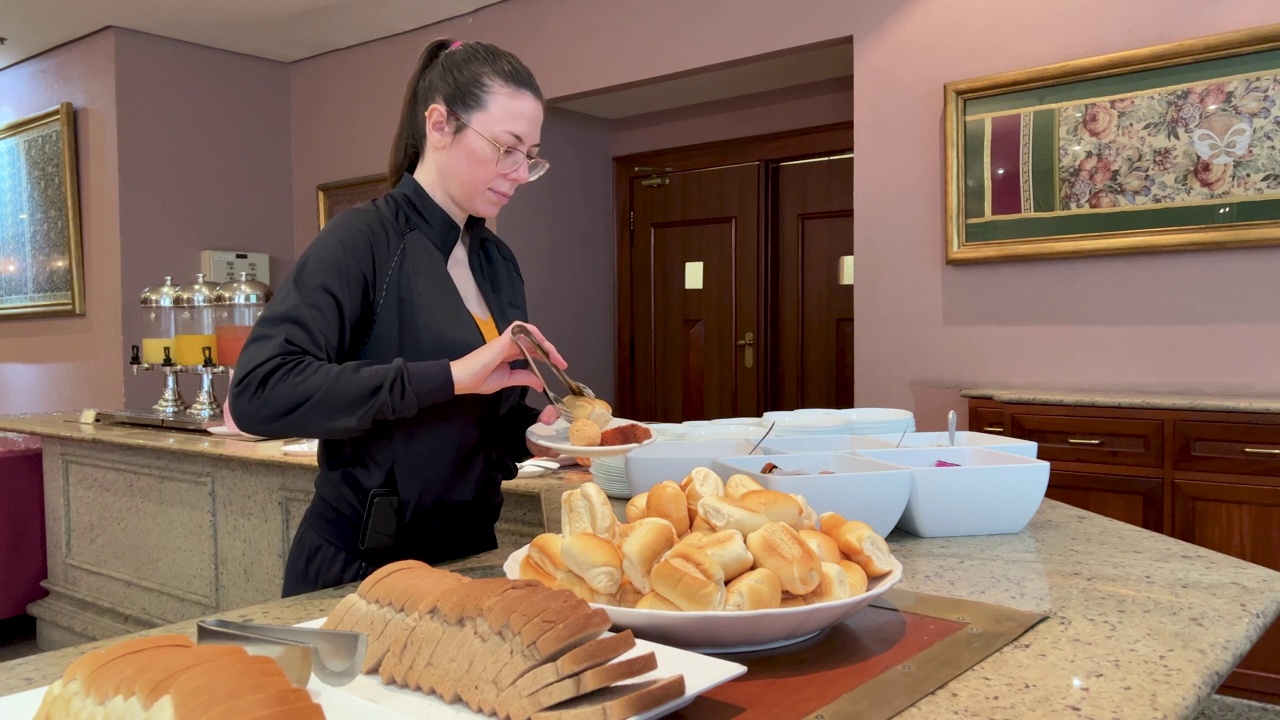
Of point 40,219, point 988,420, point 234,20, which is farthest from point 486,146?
point 40,219

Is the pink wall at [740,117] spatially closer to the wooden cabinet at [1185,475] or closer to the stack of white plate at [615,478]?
the wooden cabinet at [1185,475]

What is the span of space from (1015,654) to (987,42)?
334cm

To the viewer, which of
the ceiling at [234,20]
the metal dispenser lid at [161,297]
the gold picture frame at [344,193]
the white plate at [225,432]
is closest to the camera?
the white plate at [225,432]

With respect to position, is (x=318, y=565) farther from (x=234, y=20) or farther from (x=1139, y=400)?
(x=234, y=20)

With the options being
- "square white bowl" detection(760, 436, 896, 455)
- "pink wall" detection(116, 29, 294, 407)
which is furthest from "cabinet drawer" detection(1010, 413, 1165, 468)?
"pink wall" detection(116, 29, 294, 407)

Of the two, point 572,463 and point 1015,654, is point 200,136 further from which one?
point 1015,654

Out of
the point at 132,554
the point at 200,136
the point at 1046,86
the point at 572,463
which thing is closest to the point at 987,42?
the point at 1046,86

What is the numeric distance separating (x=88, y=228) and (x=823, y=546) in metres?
6.17

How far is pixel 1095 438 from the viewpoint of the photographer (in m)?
3.14

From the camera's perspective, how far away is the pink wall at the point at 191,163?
570 centimetres

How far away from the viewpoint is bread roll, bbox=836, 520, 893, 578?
0.98 meters

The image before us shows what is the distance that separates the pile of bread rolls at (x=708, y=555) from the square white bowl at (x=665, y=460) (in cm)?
55

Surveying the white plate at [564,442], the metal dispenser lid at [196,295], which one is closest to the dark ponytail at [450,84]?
the white plate at [564,442]

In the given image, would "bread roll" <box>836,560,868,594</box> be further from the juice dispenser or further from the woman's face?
the juice dispenser
